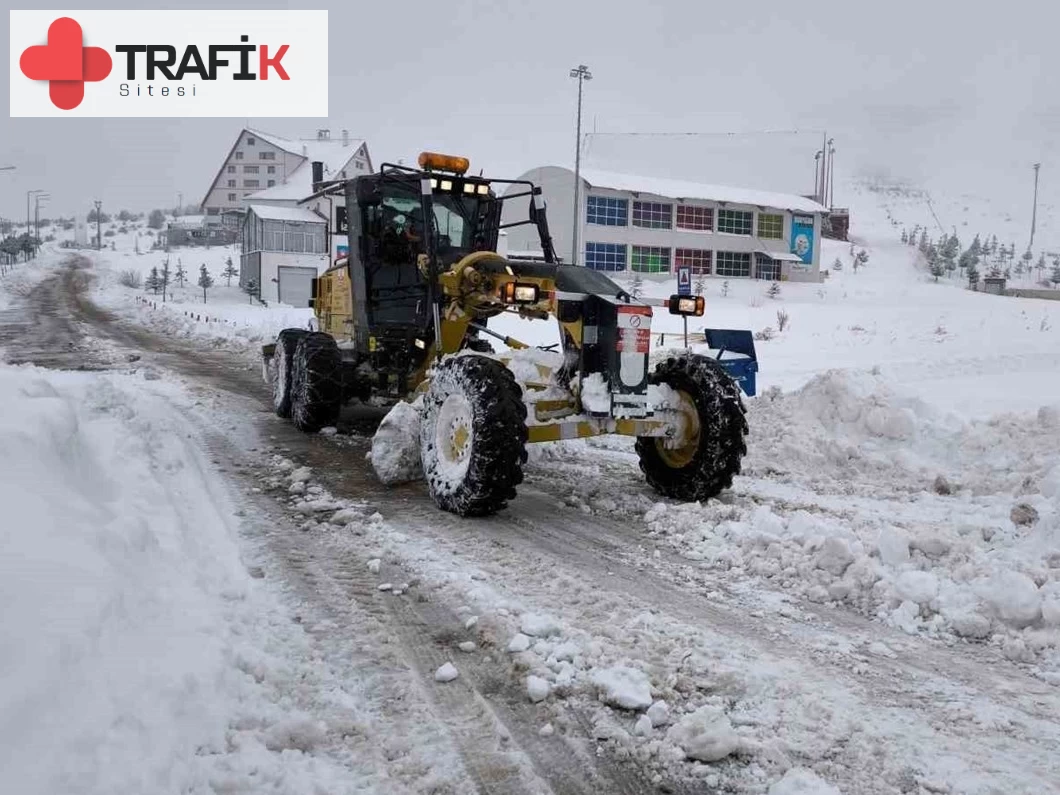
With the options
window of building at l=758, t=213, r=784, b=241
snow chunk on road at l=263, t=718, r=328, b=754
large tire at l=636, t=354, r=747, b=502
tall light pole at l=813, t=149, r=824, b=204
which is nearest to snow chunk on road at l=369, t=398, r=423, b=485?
large tire at l=636, t=354, r=747, b=502

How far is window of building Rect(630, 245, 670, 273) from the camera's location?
45062mm

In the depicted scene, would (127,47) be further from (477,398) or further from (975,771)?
(975,771)

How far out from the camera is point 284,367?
32.5 ft

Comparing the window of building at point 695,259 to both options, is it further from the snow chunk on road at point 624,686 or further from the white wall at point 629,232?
the snow chunk on road at point 624,686

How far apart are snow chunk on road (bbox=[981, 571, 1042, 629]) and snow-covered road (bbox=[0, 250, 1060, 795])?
10 millimetres

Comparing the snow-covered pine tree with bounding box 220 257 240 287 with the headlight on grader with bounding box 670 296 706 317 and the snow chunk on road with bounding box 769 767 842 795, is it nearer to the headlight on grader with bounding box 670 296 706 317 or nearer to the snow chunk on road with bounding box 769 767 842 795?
the headlight on grader with bounding box 670 296 706 317

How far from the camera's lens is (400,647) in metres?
3.78

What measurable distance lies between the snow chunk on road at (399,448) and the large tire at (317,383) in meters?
2.06

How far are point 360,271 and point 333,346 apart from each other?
2.75 ft

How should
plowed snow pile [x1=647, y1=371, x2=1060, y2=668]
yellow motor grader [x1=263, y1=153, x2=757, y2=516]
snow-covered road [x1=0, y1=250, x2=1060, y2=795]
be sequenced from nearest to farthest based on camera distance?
snow-covered road [x1=0, y1=250, x2=1060, y2=795], plowed snow pile [x1=647, y1=371, x2=1060, y2=668], yellow motor grader [x1=263, y1=153, x2=757, y2=516]

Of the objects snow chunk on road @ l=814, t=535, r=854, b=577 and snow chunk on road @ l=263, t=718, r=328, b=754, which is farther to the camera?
snow chunk on road @ l=814, t=535, r=854, b=577

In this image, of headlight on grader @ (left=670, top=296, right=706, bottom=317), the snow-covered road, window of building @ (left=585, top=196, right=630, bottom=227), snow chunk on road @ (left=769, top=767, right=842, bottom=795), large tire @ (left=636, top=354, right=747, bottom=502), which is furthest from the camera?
window of building @ (left=585, top=196, right=630, bottom=227)

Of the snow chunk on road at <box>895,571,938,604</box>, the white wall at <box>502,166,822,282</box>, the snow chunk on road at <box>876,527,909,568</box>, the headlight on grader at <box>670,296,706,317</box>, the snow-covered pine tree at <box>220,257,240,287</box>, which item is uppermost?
the white wall at <box>502,166,822,282</box>

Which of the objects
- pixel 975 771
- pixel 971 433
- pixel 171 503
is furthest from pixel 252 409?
pixel 975 771
